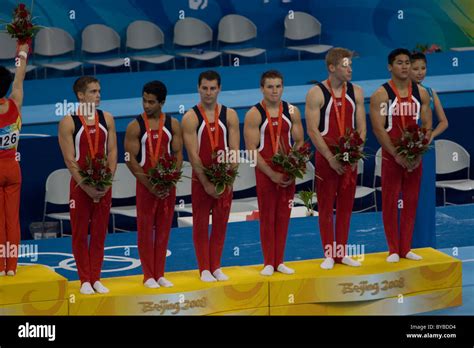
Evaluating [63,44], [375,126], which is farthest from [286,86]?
[375,126]

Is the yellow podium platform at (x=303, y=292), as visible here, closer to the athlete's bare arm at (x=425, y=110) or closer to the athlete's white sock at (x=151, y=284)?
the athlete's white sock at (x=151, y=284)

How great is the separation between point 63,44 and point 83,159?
20.8ft

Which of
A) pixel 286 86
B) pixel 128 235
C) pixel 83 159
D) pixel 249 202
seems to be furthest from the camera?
pixel 286 86

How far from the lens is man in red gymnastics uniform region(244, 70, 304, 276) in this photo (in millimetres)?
A: 11250

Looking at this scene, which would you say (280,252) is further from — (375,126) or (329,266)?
(375,126)

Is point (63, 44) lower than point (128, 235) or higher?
higher

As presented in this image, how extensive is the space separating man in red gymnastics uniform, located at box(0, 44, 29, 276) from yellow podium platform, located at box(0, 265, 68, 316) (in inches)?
7.6

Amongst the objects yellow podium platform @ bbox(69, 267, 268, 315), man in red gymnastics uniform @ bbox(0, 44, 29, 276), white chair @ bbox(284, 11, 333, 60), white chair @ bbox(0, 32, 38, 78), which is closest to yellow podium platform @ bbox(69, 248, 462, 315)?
yellow podium platform @ bbox(69, 267, 268, 315)

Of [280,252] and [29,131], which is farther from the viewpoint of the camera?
[29,131]

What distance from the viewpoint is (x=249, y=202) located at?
1448 centimetres

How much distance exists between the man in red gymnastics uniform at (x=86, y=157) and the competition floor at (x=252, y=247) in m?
1.23

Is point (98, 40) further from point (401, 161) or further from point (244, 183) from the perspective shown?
point (401, 161)

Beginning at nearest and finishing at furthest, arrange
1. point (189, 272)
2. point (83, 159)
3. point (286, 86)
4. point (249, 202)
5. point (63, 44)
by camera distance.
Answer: point (83, 159) → point (189, 272) → point (249, 202) → point (286, 86) → point (63, 44)

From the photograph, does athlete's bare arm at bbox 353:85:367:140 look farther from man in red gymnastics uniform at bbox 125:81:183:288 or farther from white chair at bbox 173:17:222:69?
white chair at bbox 173:17:222:69
